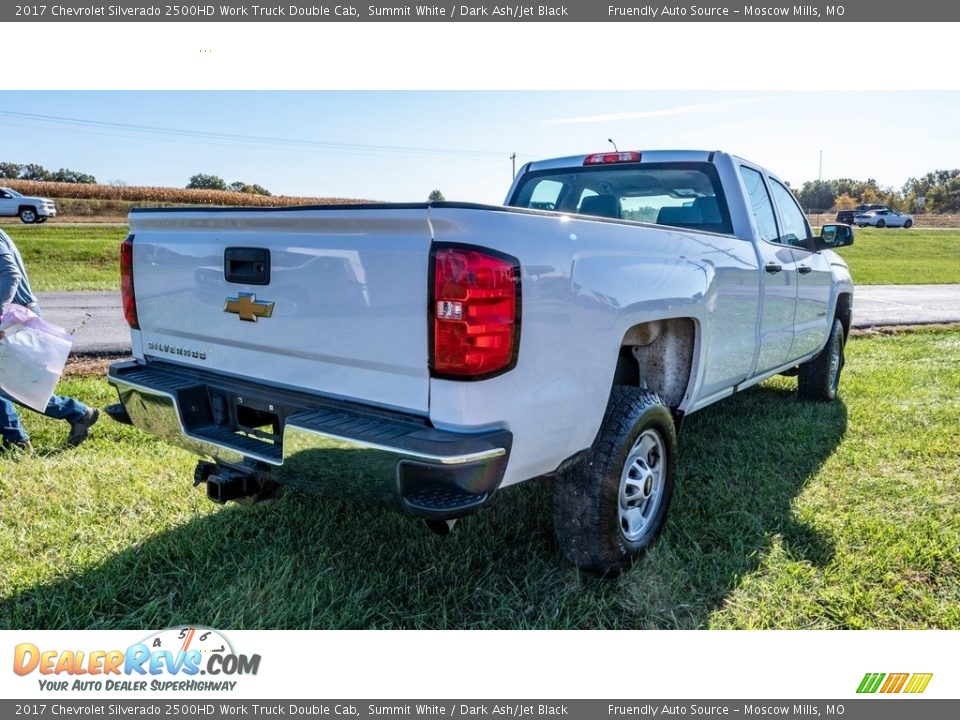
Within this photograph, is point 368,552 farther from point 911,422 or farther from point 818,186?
point 818,186

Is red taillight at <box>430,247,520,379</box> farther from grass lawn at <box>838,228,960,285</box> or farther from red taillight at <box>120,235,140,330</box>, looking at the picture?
grass lawn at <box>838,228,960,285</box>

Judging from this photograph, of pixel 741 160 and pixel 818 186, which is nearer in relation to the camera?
pixel 741 160

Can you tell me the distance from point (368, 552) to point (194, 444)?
36.5 inches

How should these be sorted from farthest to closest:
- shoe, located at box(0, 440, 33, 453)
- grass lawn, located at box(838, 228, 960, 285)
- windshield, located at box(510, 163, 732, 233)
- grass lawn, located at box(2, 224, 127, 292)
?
grass lawn, located at box(838, 228, 960, 285), grass lawn, located at box(2, 224, 127, 292), shoe, located at box(0, 440, 33, 453), windshield, located at box(510, 163, 732, 233)

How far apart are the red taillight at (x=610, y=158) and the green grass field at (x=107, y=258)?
13.4 m

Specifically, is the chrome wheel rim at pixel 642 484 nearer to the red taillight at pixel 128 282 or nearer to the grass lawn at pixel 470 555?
the grass lawn at pixel 470 555

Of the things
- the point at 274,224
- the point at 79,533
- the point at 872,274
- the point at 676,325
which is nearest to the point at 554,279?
the point at 274,224

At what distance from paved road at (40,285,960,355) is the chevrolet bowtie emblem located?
571 cm

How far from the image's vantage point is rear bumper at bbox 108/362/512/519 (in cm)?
218

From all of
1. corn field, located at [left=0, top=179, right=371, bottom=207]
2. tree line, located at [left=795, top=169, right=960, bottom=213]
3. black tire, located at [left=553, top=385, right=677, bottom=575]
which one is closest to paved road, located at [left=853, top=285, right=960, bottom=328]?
black tire, located at [left=553, top=385, right=677, bottom=575]

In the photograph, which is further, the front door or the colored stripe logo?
the front door

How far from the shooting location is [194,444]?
285 centimetres

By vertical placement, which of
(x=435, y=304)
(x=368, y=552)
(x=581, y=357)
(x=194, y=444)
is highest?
(x=435, y=304)

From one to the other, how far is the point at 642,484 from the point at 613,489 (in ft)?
1.17
